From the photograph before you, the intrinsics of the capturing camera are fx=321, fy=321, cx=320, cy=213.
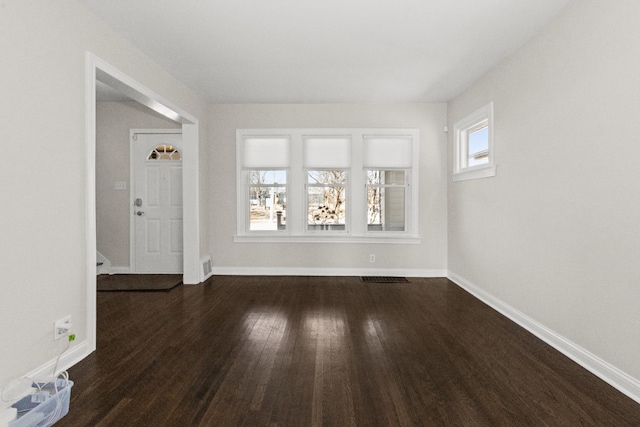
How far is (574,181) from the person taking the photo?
8.00 feet

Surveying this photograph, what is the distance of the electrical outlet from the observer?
222 centimetres

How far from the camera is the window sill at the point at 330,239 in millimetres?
4965

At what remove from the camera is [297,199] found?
5.07 meters

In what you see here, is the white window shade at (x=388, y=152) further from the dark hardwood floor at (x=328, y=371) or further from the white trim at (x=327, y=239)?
the dark hardwood floor at (x=328, y=371)

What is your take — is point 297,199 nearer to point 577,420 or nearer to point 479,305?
point 479,305

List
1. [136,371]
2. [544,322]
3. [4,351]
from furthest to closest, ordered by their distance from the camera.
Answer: [544,322]
[136,371]
[4,351]

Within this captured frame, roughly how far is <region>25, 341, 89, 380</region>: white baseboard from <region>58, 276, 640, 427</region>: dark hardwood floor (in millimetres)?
76

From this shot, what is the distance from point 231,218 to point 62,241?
2814mm

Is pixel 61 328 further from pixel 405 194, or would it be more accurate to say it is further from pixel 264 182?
pixel 405 194

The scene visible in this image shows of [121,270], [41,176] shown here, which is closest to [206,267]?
[121,270]

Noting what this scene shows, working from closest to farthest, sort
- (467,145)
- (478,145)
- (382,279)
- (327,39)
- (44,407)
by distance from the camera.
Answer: (44,407) < (327,39) < (478,145) < (467,145) < (382,279)

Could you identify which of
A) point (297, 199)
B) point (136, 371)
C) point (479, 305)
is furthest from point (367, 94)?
point (136, 371)

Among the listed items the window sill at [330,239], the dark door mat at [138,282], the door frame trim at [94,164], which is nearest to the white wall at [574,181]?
the window sill at [330,239]

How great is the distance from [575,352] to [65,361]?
3.71 m
